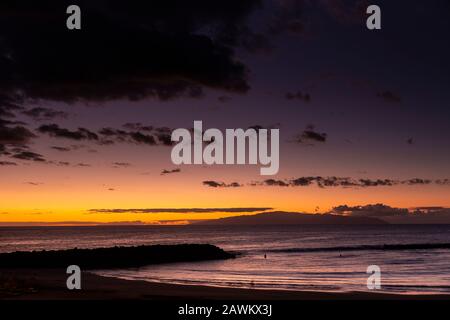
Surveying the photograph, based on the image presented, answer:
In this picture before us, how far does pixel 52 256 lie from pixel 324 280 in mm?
30015

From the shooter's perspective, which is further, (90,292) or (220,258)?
(220,258)
